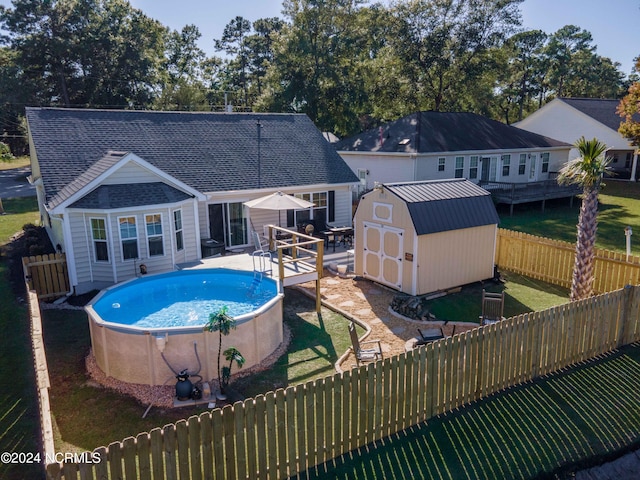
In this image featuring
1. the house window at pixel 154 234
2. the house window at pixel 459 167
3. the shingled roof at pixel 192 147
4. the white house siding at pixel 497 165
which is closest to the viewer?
the house window at pixel 154 234

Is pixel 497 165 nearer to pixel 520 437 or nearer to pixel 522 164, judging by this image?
pixel 522 164

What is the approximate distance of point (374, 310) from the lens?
13.2 metres

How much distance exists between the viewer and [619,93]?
61.3 metres

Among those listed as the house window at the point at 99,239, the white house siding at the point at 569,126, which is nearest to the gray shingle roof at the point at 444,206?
the house window at the point at 99,239

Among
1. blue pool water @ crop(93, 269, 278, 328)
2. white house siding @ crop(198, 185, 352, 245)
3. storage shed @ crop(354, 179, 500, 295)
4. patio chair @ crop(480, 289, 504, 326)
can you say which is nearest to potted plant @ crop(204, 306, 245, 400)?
blue pool water @ crop(93, 269, 278, 328)

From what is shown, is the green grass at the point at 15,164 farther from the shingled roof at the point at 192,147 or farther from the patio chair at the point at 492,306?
the patio chair at the point at 492,306

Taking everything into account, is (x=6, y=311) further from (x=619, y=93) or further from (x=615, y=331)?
(x=619, y=93)

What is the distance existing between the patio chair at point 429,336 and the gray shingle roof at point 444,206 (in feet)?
10.8

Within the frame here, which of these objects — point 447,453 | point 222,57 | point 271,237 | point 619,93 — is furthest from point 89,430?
point 619,93

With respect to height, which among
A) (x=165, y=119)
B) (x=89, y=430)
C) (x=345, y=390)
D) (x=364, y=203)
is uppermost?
(x=165, y=119)

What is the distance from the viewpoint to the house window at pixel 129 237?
47.6ft

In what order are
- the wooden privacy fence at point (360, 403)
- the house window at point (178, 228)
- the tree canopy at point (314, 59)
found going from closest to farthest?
1. the wooden privacy fence at point (360, 403)
2. the house window at point (178, 228)
3. the tree canopy at point (314, 59)

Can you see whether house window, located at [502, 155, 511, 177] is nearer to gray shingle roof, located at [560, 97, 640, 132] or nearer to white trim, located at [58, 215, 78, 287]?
gray shingle roof, located at [560, 97, 640, 132]

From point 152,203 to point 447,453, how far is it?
11394 mm
